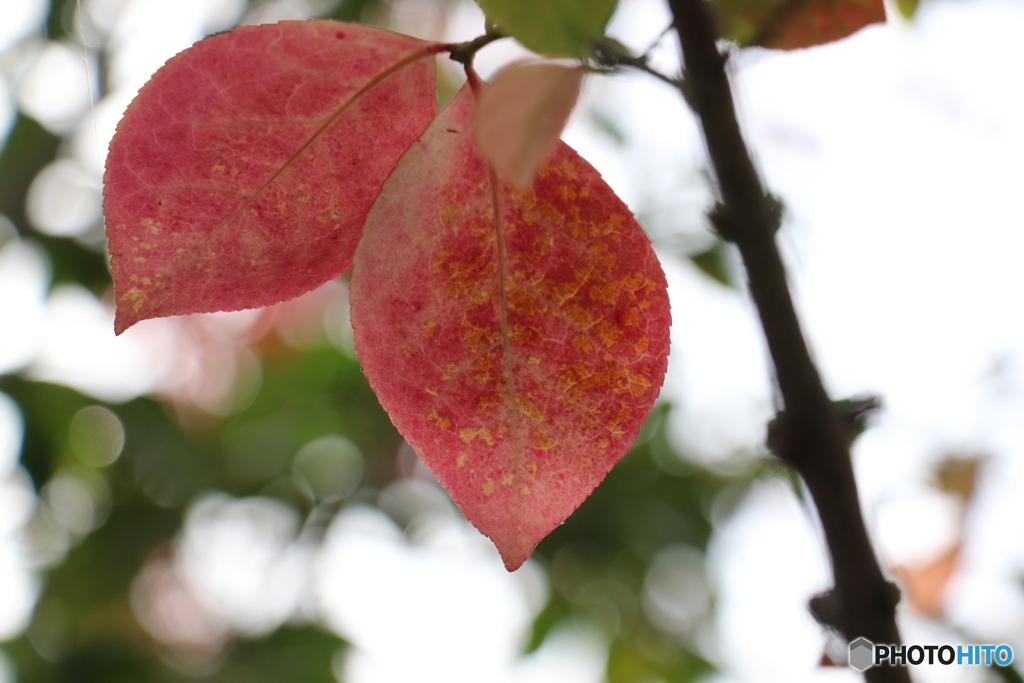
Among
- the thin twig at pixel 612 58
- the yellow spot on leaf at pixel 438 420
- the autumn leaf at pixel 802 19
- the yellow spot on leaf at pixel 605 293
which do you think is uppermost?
the autumn leaf at pixel 802 19

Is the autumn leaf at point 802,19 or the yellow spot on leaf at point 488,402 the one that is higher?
the autumn leaf at point 802,19

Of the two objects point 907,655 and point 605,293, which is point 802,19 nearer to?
point 605,293

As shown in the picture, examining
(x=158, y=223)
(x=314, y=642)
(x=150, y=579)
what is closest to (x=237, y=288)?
(x=158, y=223)

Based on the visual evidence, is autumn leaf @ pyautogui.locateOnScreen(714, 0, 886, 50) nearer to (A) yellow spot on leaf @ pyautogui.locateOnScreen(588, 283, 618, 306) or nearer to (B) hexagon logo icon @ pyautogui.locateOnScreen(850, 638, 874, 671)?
(A) yellow spot on leaf @ pyautogui.locateOnScreen(588, 283, 618, 306)

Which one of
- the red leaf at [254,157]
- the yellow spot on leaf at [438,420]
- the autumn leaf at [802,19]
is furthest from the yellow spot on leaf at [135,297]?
the autumn leaf at [802,19]

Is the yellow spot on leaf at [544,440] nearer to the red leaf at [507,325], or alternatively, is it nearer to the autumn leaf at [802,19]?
the red leaf at [507,325]
